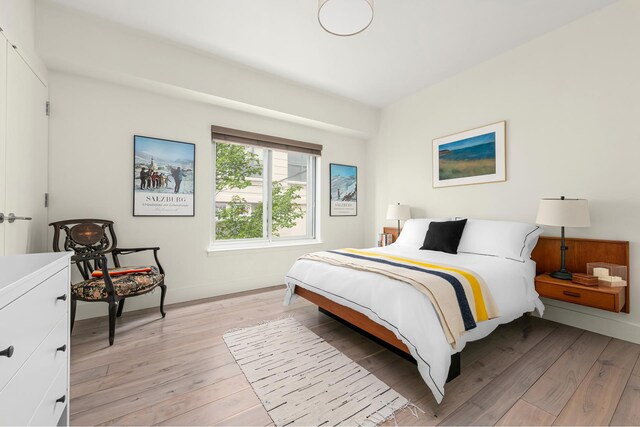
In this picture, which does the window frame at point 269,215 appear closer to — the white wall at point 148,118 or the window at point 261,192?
the window at point 261,192

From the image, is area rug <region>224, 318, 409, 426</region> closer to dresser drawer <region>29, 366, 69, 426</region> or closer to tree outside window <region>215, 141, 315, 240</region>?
dresser drawer <region>29, 366, 69, 426</region>

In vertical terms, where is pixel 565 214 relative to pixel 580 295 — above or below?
above

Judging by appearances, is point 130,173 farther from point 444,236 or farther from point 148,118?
point 444,236

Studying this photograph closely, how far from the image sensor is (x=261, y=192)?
4.05 meters

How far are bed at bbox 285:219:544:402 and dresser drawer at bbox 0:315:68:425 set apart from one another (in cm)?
164

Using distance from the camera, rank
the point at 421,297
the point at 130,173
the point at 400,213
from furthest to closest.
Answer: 1. the point at 400,213
2. the point at 130,173
3. the point at 421,297

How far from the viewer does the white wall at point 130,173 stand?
268 cm

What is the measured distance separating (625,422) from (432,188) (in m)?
2.87

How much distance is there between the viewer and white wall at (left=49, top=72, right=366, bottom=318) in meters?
2.68

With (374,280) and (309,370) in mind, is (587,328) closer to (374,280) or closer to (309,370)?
(374,280)

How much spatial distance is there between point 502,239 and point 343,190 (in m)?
2.52

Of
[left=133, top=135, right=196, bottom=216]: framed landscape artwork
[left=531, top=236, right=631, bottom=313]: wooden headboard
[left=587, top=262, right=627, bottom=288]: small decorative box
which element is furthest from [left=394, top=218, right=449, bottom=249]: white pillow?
[left=133, top=135, right=196, bottom=216]: framed landscape artwork

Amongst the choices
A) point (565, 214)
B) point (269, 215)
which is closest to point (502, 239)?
point (565, 214)

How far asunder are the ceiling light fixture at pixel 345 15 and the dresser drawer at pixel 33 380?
7.85 feet
